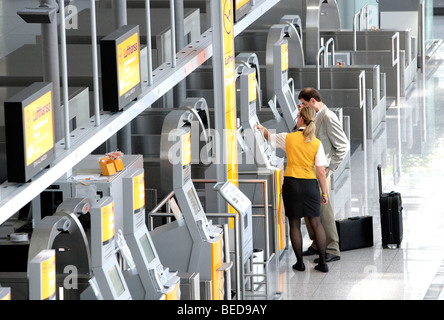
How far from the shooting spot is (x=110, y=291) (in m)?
5.71

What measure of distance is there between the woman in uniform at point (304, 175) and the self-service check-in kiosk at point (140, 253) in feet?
7.75

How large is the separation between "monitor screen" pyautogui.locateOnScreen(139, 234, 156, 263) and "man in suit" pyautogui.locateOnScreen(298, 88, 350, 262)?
3.02 metres

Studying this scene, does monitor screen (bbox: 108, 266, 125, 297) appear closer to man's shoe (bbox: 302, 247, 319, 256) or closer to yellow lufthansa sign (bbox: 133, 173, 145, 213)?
yellow lufthansa sign (bbox: 133, 173, 145, 213)

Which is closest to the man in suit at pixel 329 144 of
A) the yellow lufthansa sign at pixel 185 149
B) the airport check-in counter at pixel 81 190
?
the yellow lufthansa sign at pixel 185 149

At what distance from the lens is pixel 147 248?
6469 mm

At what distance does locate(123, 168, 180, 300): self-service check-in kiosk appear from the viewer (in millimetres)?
6223

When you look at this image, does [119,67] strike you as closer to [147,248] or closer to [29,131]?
[147,248]

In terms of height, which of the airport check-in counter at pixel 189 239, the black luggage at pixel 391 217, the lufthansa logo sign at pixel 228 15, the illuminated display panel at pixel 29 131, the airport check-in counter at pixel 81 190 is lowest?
the black luggage at pixel 391 217

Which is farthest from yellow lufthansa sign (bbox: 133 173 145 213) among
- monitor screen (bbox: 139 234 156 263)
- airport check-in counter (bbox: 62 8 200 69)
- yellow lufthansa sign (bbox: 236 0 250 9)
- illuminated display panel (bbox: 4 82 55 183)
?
airport check-in counter (bbox: 62 8 200 69)

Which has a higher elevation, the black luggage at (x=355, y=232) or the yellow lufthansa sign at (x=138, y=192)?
the yellow lufthansa sign at (x=138, y=192)

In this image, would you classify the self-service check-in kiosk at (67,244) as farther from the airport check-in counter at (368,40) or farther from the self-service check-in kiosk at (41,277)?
the airport check-in counter at (368,40)

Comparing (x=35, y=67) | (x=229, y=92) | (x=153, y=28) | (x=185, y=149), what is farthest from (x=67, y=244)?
(x=153, y=28)

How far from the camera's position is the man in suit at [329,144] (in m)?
9.27

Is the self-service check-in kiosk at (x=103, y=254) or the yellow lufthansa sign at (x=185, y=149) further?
the yellow lufthansa sign at (x=185, y=149)
